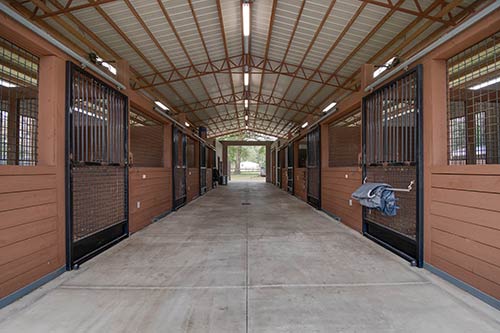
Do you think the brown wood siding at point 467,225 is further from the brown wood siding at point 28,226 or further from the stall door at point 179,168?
the stall door at point 179,168

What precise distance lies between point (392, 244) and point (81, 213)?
3.81 metres

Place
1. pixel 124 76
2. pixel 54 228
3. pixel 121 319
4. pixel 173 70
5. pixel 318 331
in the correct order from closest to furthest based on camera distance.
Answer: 1. pixel 318 331
2. pixel 121 319
3. pixel 54 228
4. pixel 124 76
5. pixel 173 70

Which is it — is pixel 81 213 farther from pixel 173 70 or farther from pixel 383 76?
pixel 173 70

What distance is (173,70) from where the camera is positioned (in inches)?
399

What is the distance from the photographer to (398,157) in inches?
137

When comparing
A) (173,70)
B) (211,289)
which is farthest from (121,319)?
(173,70)

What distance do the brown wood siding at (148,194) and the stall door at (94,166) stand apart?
327 mm

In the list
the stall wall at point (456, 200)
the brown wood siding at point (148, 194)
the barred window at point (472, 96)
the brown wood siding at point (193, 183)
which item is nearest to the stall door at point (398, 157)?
the stall wall at point (456, 200)

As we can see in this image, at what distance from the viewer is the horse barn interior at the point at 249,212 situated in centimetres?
206

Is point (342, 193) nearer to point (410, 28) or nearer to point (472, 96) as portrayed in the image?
point (472, 96)

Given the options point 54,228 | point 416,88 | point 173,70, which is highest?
point 173,70

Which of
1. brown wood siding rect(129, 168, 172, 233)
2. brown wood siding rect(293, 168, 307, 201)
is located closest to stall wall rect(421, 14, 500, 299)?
brown wood siding rect(129, 168, 172, 233)

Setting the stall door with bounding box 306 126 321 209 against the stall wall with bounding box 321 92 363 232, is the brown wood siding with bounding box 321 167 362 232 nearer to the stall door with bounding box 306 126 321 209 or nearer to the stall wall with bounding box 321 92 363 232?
the stall wall with bounding box 321 92 363 232

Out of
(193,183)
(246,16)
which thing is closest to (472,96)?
A: (246,16)
